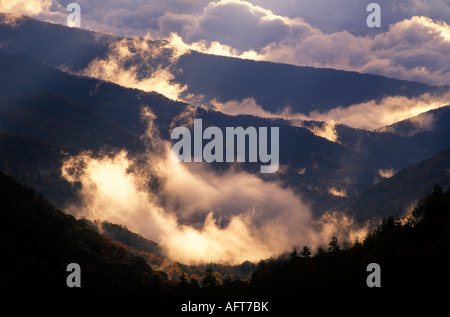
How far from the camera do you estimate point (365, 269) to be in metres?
162

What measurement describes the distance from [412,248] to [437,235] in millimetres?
8593

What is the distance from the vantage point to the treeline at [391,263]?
14064cm

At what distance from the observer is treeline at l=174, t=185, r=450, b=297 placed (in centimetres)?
14064

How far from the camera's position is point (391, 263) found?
153625 millimetres
